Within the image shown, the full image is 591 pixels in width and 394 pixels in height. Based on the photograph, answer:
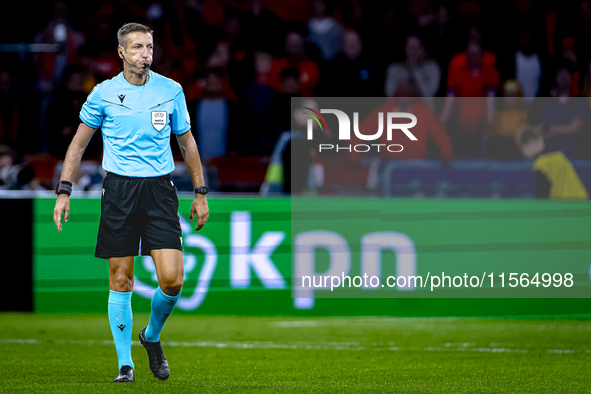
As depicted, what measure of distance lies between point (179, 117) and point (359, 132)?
3.68 m

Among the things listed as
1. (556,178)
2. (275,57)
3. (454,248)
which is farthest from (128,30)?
(275,57)

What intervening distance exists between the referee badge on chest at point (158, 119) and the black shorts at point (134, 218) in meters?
0.31

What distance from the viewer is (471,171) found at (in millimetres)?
8227

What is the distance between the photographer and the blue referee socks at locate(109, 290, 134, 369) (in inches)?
190

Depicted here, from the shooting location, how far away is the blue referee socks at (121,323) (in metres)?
4.84

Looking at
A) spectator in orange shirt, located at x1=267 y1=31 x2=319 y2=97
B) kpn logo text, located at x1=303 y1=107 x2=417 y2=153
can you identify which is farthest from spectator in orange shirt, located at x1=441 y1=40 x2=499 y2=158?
spectator in orange shirt, located at x1=267 y1=31 x2=319 y2=97

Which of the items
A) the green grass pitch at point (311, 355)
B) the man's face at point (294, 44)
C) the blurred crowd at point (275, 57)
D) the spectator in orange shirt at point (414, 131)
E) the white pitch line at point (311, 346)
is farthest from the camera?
the man's face at point (294, 44)

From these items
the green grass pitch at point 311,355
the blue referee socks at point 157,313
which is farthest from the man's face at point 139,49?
the green grass pitch at point 311,355

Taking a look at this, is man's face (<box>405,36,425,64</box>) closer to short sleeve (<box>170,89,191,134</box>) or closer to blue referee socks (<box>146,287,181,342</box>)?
short sleeve (<box>170,89,191,134</box>)

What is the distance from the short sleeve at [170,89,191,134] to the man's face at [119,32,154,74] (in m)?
0.29

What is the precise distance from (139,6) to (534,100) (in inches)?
265

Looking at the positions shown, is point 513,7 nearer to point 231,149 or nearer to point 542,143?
point 542,143

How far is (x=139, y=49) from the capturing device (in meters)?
4.80

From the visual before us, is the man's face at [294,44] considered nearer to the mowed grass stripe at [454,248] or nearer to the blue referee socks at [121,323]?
the mowed grass stripe at [454,248]
